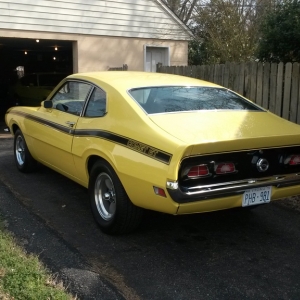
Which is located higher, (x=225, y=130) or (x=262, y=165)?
(x=225, y=130)

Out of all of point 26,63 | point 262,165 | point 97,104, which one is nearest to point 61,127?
point 97,104

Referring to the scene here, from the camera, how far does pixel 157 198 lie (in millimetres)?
3699

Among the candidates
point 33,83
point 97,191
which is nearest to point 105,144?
point 97,191

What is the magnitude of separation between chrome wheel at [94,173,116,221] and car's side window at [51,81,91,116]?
942 millimetres

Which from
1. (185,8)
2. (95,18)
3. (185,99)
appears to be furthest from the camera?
(185,8)

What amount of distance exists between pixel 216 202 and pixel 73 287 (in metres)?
1.37

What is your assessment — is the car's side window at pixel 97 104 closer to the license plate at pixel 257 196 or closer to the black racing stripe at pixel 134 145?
the black racing stripe at pixel 134 145

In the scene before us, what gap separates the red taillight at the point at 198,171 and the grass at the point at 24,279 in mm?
1357

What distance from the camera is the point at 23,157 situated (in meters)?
6.82

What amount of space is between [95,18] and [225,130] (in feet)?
32.8

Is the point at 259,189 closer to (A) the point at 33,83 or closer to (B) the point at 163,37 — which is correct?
(B) the point at 163,37

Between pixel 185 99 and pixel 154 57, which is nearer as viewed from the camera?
pixel 185 99

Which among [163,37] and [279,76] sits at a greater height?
[163,37]

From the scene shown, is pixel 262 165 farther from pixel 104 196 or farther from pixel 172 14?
pixel 172 14
